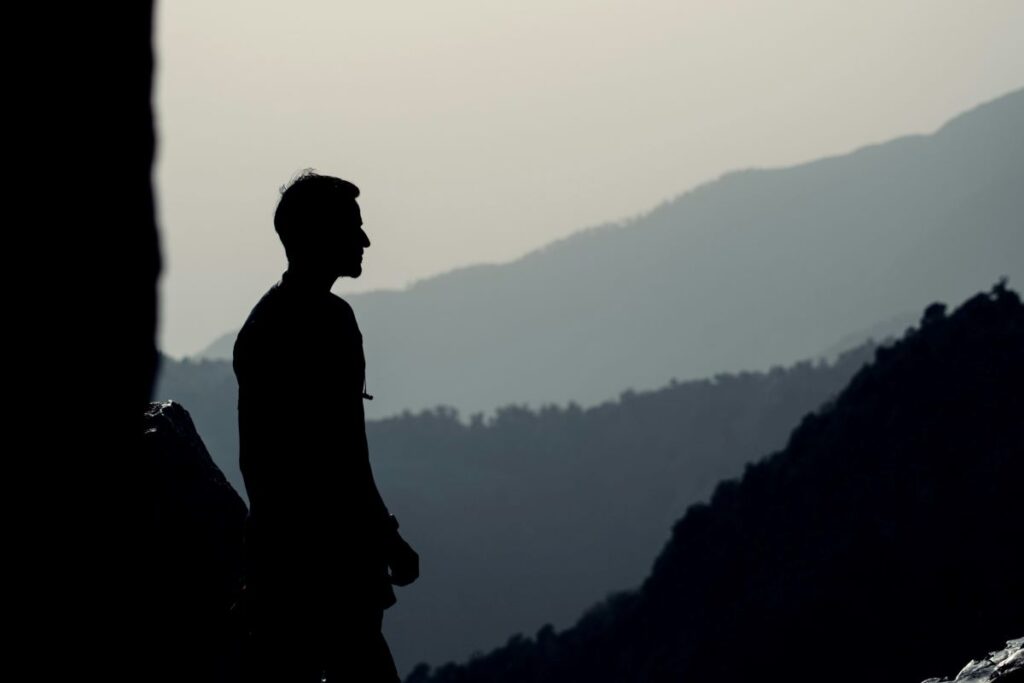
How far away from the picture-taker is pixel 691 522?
6488 centimetres

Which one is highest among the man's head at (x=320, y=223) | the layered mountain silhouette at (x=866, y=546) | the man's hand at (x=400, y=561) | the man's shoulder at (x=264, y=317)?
the layered mountain silhouette at (x=866, y=546)

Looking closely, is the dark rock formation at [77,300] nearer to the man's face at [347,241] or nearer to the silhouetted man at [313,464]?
the silhouetted man at [313,464]

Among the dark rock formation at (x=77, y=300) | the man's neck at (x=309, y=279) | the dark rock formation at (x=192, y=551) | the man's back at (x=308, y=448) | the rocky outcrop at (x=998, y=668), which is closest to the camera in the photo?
the dark rock formation at (x=77, y=300)

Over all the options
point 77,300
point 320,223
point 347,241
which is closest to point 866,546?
point 347,241

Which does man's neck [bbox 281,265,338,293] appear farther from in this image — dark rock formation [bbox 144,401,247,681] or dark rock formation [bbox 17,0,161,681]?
dark rock formation [bbox 17,0,161,681]

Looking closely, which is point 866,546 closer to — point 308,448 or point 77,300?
point 308,448

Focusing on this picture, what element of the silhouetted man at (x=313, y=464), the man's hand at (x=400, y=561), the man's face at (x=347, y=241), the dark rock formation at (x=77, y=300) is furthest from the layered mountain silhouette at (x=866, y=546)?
the dark rock formation at (x=77, y=300)

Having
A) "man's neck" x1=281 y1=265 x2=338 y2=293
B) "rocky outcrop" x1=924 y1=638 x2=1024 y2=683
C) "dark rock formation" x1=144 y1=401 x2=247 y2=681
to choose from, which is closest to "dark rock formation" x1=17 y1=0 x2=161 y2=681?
"man's neck" x1=281 y1=265 x2=338 y2=293

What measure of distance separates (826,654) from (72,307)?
4921 cm

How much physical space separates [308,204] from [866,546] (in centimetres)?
5105

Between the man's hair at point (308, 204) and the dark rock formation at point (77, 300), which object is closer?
the dark rock formation at point (77, 300)

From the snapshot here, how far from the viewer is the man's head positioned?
6082mm

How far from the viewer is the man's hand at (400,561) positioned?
20.2 ft

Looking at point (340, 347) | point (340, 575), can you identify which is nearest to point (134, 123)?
point (340, 347)
